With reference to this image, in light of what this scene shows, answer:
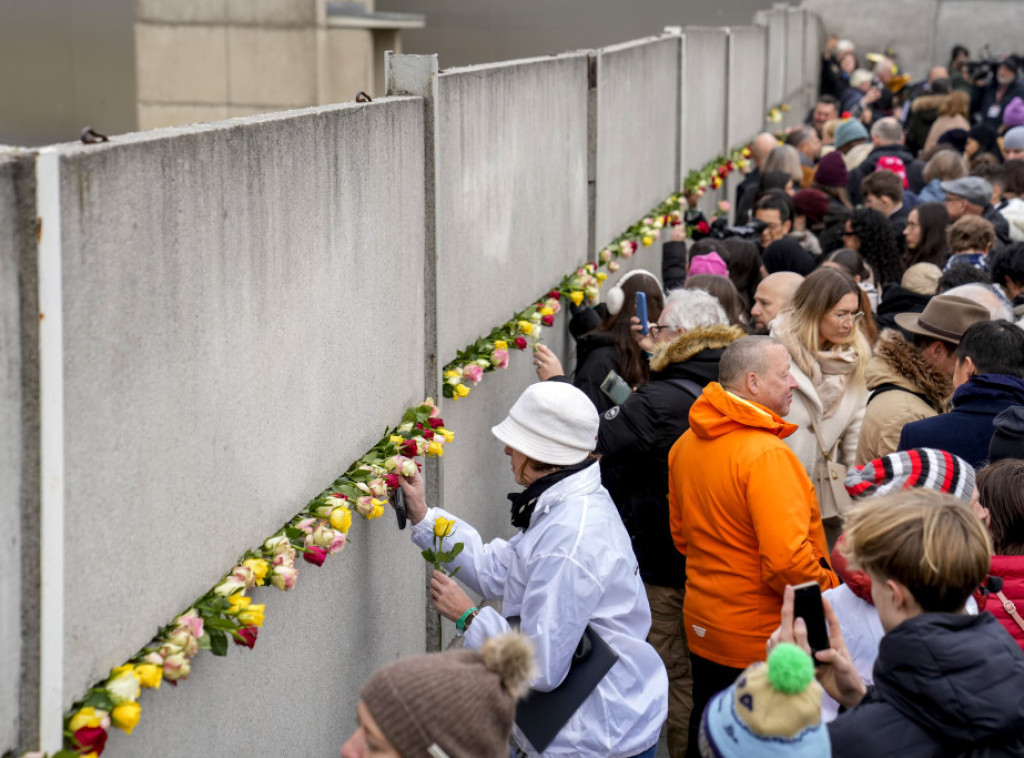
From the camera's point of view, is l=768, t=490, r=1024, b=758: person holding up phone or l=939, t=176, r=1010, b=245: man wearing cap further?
l=939, t=176, r=1010, b=245: man wearing cap

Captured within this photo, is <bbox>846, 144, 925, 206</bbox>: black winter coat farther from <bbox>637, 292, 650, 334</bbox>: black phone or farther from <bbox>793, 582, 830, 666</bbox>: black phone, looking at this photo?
<bbox>793, 582, 830, 666</bbox>: black phone

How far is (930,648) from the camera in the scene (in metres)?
2.67

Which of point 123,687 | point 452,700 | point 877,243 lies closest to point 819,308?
point 877,243

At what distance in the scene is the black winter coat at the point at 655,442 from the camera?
4797mm

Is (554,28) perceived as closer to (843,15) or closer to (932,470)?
(843,15)

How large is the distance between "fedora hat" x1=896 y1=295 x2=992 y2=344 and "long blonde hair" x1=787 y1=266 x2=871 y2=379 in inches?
11.7

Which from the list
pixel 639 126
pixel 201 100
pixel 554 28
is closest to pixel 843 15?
pixel 554 28

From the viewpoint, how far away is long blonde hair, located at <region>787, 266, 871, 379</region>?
5539mm

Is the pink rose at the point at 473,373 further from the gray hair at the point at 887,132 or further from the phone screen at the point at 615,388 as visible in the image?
the gray hair at the point at 887,132

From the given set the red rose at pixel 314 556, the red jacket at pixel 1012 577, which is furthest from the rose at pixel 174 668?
the red jacket at pixel 1012 577

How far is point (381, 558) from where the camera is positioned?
4.20m

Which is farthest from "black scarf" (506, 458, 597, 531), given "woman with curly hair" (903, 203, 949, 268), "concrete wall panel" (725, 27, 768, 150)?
"concrete wall panel" (725, 27, 768, 150)

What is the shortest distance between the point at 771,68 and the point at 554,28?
14.7ft

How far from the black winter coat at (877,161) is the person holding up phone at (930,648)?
8863 mm
